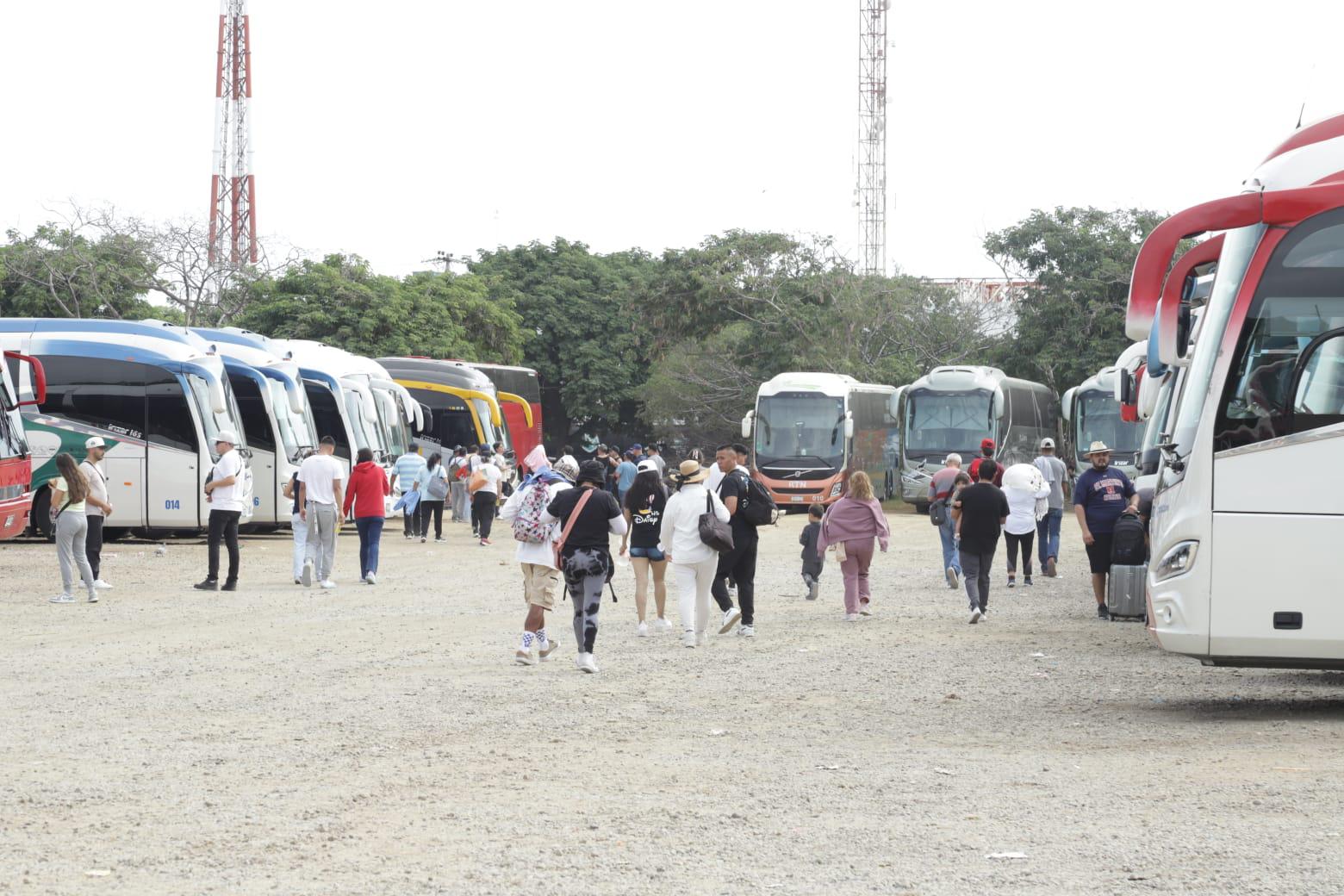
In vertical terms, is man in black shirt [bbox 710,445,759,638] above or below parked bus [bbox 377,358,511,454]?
below

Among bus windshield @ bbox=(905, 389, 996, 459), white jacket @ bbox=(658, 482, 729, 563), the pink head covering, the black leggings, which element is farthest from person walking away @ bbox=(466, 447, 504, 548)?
bus windshield @ bbox=(905, 389, 996, 459)

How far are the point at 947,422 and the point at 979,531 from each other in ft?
81.0

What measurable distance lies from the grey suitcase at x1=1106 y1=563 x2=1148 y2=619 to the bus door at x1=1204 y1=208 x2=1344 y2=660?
5704mm

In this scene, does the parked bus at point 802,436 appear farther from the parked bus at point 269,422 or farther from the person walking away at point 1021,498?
the person walking away at point 1021,498

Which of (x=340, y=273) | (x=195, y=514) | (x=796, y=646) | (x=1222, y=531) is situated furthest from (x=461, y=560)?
(x=340, y=273)

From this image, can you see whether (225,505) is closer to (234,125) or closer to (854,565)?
(854,565)

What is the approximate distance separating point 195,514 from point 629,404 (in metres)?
43.4

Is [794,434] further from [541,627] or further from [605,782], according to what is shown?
[605,782]

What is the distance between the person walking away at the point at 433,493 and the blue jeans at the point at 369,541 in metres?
7.72

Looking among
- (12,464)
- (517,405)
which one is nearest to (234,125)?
(517,405)

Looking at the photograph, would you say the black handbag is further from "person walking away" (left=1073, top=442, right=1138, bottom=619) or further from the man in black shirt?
"person walking away" (left=1073, top=442, right=1138, bottom=619)

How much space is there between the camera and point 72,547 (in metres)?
17.6

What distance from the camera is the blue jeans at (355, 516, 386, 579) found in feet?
66.0

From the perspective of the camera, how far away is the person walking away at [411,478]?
2895 centimetres
